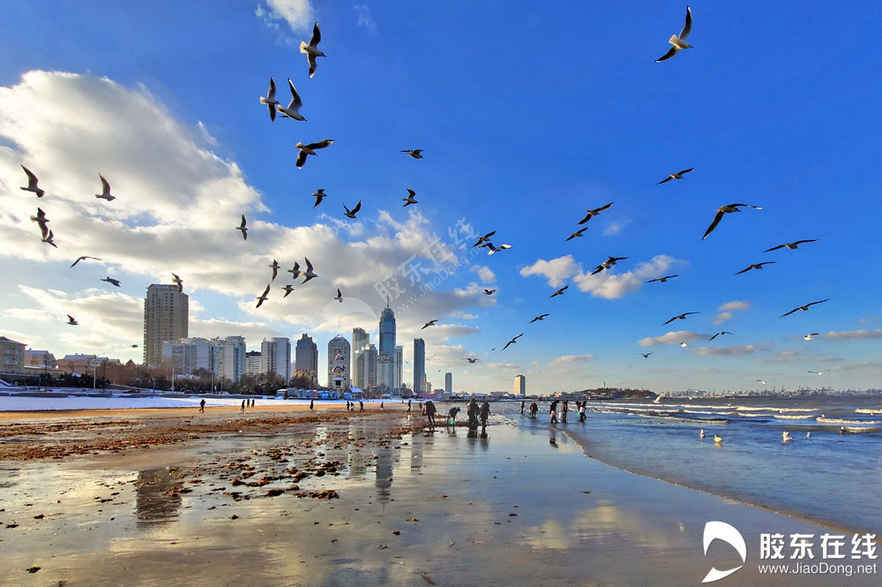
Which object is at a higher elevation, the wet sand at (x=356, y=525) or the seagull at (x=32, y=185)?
the seagull at (x=32, y=185)

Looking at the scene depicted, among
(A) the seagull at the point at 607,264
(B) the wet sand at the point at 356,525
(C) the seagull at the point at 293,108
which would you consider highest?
(C) the seagull at the point at 293,108

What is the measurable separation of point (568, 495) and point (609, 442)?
59.8ft

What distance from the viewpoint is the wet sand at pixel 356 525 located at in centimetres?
705

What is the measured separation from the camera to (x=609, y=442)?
95.4 ft

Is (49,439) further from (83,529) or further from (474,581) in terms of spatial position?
(474,581)

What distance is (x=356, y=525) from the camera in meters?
9.39

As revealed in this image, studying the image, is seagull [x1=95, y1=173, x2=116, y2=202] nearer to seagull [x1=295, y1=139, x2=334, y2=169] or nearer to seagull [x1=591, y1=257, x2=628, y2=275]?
seagull [x1=295, y1=139, x2=334, y2=169]

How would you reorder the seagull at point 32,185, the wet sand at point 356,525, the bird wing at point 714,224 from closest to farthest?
Answer: the wet sand at point 356,525
the bird wing at point 714,224
the seagull at point 32,185

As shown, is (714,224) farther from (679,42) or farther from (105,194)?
(105,194)

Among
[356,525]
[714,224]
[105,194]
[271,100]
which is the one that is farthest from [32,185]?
[714,224]

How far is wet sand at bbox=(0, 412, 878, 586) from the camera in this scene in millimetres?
7047

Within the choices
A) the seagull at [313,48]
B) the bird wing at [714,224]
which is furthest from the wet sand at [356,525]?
the seagull at [313,48]

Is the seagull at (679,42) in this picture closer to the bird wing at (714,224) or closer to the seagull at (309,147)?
the bird wing at (714,224)

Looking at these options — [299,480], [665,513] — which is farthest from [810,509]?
[299,480]
